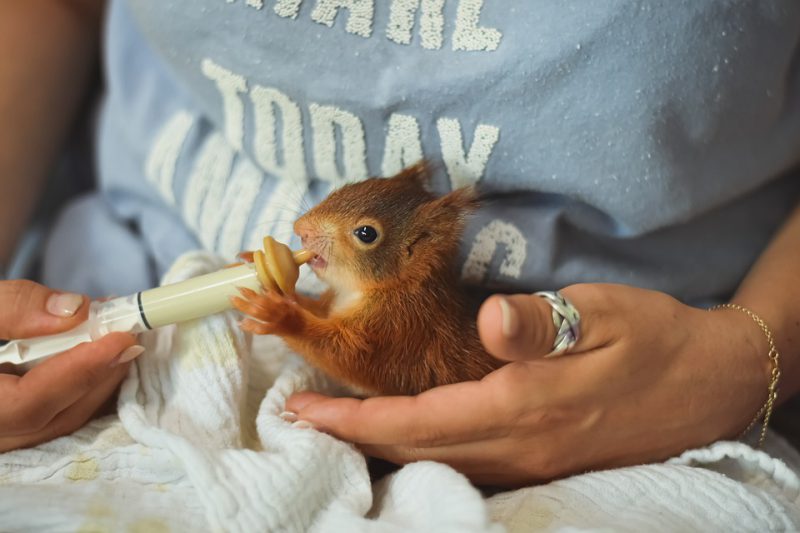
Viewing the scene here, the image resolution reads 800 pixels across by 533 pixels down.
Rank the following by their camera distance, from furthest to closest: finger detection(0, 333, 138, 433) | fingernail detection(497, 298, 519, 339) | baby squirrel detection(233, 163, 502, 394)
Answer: baby squirrel detection(233, 163, 502, 394) → finger detection(0, 333, 138, 433) → fingernail detection(497, 298, 519, 339)

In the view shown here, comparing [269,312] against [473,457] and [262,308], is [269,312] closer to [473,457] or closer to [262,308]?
[262,308]

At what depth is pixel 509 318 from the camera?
597 mm

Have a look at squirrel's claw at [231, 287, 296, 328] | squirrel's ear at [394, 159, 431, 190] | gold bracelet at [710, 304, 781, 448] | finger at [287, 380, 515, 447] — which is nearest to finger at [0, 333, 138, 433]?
squirrel's claw at [231, 287, 296, 328]

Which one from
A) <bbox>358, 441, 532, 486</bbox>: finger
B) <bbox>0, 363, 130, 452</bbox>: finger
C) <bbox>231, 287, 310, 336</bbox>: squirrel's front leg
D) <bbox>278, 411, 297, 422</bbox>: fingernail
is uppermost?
<bbox>231, 287, 310, 336</bbox>: squirrel's front leg

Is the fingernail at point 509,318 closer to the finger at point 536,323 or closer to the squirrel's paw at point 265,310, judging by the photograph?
the finger at point 536,323

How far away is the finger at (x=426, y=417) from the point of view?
717mm

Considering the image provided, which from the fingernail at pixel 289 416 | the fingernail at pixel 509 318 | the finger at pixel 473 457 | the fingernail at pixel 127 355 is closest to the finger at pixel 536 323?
the fingernail at pixel 509 318

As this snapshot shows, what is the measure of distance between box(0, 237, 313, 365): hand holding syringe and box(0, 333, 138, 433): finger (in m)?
0.03

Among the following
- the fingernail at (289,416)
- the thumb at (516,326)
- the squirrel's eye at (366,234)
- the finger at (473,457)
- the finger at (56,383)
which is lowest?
the finger at (56,383)

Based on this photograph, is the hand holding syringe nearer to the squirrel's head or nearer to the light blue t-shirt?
the squirrel's head

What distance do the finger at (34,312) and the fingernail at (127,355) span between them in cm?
6

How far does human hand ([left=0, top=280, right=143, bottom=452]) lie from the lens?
701 mm

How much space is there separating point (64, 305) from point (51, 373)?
0.25 feet

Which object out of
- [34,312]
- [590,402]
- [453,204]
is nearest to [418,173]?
[453,204]
